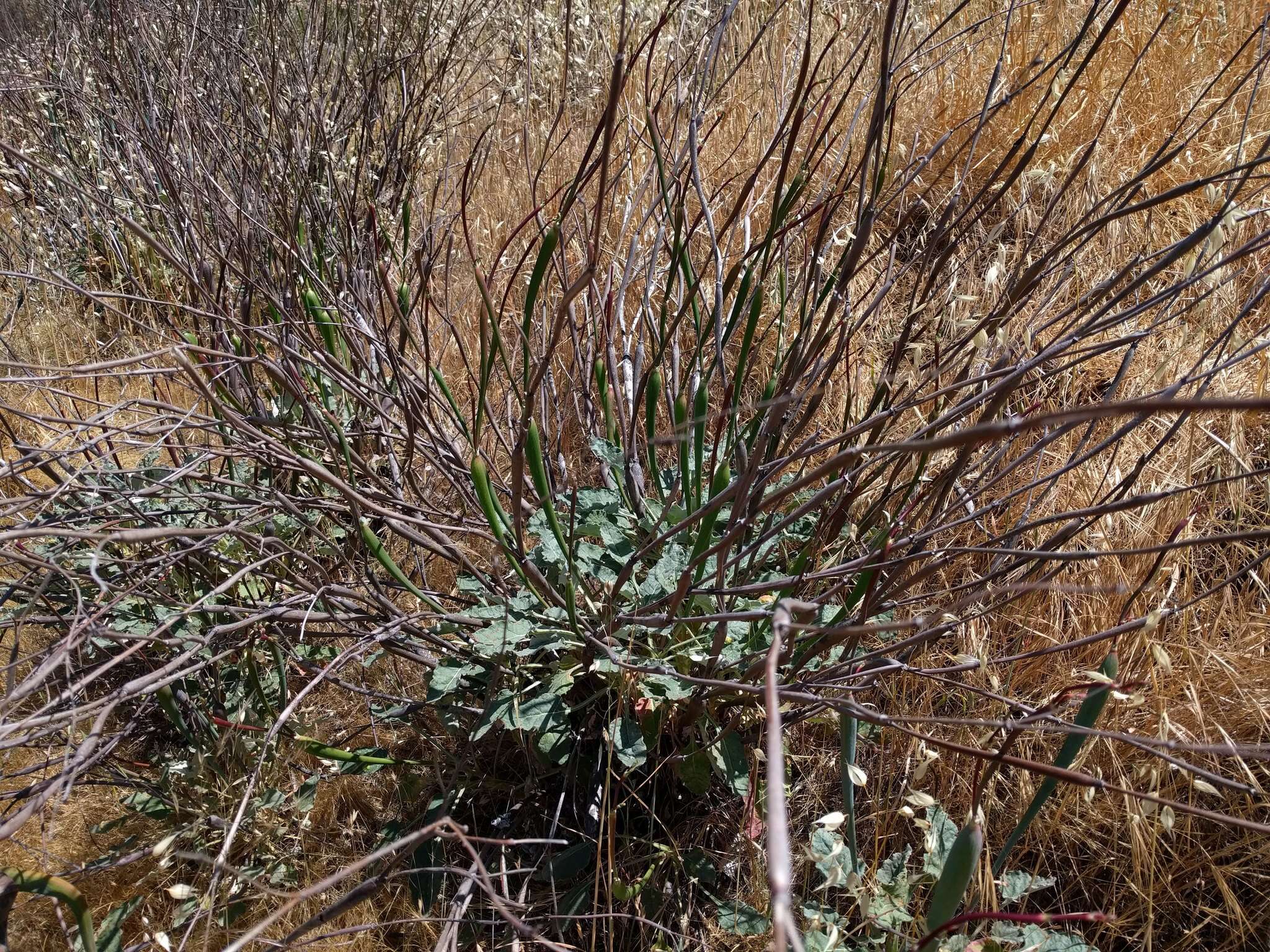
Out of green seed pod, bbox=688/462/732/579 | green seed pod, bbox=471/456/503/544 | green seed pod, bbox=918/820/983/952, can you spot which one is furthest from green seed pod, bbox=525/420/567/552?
green seed pod, bbox=918/820/983/952

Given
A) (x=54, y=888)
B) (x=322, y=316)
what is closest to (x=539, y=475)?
(x=54, y=888)

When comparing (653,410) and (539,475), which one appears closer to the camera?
(539,475)

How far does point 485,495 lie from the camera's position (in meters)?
1.18

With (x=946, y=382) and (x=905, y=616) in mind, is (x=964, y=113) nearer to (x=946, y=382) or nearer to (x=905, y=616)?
(x=946, y=382)

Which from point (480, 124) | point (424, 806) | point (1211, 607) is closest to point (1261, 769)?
point (1211, 607)

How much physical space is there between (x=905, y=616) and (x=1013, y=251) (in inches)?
46.3

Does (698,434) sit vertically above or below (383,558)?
above

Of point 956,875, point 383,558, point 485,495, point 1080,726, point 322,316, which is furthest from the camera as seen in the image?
point 322,316

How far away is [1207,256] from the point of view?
1.21 m

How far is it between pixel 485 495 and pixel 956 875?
687 mm

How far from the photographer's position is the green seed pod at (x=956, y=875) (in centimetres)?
80

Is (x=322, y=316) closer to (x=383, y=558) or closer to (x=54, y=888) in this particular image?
(x=383, y=558)

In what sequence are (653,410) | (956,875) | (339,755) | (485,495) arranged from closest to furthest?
1. (956,875)
2. (485,495)
3. (339,755)
4. (653,410)

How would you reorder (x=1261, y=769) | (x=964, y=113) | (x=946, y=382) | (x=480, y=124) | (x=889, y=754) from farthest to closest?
(x=480, y=124), (x=964, y=113), (x=946, y=382), (x=889, y=754), (x=1261, y=769)
